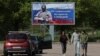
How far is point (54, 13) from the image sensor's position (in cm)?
5953

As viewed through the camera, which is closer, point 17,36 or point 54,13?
point 17,36

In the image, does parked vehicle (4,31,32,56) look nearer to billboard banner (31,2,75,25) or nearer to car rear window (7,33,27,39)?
car rear window (7,33,27,39)

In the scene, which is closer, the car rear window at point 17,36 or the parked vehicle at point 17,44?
the parked vehicle at point 17,44

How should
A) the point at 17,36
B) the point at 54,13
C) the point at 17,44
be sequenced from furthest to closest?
the point at 54,13 < the point at 17,36 < the point at 17,44

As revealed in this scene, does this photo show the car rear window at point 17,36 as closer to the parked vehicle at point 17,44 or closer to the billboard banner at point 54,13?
the parked vehicle at point 17,44

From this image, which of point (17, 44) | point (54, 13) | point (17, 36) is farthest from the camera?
point (54, 13)

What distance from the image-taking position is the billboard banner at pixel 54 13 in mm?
58469

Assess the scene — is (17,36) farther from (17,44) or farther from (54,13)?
(54,13)

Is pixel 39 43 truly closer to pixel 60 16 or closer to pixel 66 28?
pixel 60 16

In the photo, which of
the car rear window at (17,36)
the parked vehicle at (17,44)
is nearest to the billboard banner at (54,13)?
the car rear window at (17,36)

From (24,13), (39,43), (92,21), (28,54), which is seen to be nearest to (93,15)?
(92,21)

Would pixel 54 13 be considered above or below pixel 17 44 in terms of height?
above

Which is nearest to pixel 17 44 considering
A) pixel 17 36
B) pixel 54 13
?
pixel 17 36

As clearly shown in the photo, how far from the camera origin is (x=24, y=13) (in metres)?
67.9
